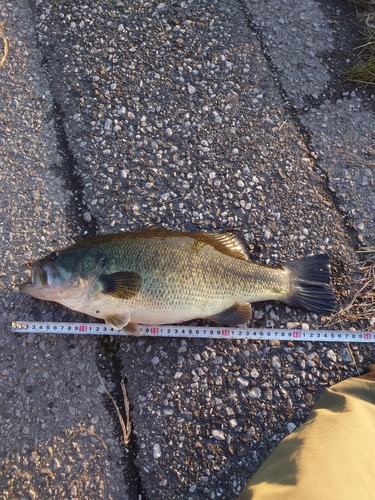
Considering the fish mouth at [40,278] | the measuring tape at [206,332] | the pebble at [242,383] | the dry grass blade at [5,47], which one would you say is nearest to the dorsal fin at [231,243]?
the measuring tape at [206,332]

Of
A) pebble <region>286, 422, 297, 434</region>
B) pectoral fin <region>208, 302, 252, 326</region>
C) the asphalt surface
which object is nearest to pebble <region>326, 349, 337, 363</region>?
the asphalt surface

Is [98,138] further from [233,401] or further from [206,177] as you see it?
[233,401]

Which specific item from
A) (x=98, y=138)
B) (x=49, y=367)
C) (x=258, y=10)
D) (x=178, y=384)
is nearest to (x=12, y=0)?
(x=98, y=138)

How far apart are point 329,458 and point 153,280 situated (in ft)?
4.88

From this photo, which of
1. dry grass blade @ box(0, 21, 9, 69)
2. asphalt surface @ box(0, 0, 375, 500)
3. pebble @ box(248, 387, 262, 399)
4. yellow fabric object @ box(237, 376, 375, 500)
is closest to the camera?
yellow fabric object @ box(237, 376, 375, 500)

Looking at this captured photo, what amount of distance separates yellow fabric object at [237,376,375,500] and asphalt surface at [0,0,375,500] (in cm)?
40

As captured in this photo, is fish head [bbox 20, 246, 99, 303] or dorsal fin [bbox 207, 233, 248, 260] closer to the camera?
fish head [bbox 20, 246, 99, 303]

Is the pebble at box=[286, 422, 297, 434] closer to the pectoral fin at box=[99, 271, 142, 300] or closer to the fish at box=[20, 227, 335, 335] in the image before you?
the fish at box=[20, 227, 335, 335]

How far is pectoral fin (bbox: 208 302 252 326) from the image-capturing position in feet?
9.73

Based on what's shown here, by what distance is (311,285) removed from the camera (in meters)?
3.09

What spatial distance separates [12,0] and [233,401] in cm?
418

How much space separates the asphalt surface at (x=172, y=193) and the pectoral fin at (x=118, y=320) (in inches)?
12.2

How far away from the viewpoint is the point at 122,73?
379 centimetres

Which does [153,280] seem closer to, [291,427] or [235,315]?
[235,315]
